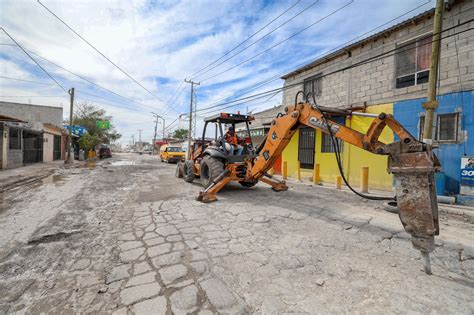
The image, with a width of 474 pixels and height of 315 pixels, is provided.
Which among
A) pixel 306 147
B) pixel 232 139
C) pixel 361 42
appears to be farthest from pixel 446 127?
pixel 232 139

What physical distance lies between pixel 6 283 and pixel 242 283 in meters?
2.47

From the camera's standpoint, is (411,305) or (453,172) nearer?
(411,305)

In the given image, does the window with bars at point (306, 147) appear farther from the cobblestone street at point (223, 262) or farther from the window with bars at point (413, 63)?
the cobblestone street at point (223, 262)

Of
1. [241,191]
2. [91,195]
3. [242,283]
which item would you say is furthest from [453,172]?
[91,195]

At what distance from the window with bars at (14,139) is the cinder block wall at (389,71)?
663 inches

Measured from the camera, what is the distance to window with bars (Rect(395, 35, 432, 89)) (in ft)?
23.9

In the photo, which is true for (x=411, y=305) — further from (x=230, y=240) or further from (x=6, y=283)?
(x=6, y=283)

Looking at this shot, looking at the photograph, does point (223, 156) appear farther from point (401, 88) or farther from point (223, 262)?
point (401, 88)

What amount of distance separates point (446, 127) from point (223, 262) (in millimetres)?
8116

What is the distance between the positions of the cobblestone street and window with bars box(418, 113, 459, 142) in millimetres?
3046

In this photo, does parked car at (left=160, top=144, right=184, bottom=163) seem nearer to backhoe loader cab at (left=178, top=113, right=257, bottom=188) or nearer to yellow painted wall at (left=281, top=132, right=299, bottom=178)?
yellow painted wall at (left=281, top=132, right=299, bottom=178)

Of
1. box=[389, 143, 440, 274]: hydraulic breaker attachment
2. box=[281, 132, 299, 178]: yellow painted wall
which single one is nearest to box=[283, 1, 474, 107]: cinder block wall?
box=[281, 132, 299, 178]: yellow painted wall

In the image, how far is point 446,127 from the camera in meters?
6.85

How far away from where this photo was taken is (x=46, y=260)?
2787 mm
